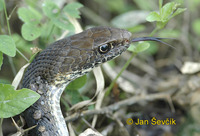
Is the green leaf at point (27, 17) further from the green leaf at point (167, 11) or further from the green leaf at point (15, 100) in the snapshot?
the green leaf at point (167, 11)

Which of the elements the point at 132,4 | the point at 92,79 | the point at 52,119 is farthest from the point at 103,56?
the point at 132,4

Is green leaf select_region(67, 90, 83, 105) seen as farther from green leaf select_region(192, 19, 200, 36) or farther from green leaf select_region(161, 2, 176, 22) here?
green leaf select_region(192, 19, 200, 36)

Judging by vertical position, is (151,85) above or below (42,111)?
below

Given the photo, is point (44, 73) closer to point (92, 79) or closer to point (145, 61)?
point (92, 79)

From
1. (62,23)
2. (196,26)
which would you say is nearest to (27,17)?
(62,23)

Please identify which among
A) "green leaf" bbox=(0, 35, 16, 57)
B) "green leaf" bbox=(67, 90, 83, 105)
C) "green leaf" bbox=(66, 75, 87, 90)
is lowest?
"green leaf" bbox=(67, 90, 83, 105)

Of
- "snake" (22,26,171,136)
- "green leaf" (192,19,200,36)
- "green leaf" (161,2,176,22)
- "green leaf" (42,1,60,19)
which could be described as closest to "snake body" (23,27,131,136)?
"snake" (22,26,171,136)
